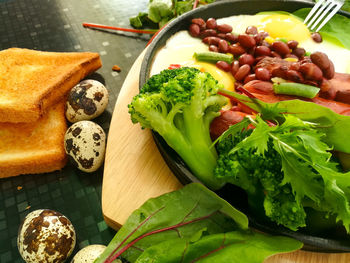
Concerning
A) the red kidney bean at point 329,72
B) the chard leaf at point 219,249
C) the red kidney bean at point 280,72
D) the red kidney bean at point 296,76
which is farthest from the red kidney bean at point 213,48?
the chard leaf at point 219,249

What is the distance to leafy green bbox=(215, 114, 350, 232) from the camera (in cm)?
104

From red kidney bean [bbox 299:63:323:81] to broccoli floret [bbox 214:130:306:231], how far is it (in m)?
0.70

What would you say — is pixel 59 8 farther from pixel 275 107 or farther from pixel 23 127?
pixel 275 107

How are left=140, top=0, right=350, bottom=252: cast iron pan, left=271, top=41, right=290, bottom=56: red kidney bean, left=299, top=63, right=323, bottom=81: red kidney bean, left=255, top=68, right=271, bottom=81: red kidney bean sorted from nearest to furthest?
left=140, top=0, right=350, bottom=252: cast iron pan → left=299, top=63, right=323, bottom=81: red kidney bean → left=255, top=68, right=271, bottom=81: red kidney bean → left=271, top=41, right=290, bottom=56: red kidney bean

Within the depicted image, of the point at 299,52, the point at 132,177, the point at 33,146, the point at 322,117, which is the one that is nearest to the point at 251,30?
the point at 299,52

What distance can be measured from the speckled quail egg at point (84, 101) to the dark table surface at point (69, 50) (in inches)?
7.0

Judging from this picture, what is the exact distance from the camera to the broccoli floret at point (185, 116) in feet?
4.26

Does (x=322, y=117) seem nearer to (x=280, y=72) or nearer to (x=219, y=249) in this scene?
(x=280, y=72)

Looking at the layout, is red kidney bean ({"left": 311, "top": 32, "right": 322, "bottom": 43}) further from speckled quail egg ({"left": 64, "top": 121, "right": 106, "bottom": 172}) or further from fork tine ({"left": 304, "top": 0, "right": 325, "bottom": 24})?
speckled quail egg ({"left": 64, "top": 121, "right": 106, "bottom": 172})

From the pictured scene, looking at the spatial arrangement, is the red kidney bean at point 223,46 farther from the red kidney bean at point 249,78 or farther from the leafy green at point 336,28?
the leafy green at point 336,28

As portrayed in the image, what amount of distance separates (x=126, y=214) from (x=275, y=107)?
34.1 inches

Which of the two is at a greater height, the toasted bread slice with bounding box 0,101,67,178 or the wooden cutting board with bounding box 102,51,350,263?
the wooden cutting board with bounding box 102,51,350,263

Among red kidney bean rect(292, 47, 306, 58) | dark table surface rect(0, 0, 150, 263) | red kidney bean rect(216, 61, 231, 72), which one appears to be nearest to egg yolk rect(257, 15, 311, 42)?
red kidney bean rect(292, 47, 306, 58)

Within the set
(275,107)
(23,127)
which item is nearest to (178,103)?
(275,107)
